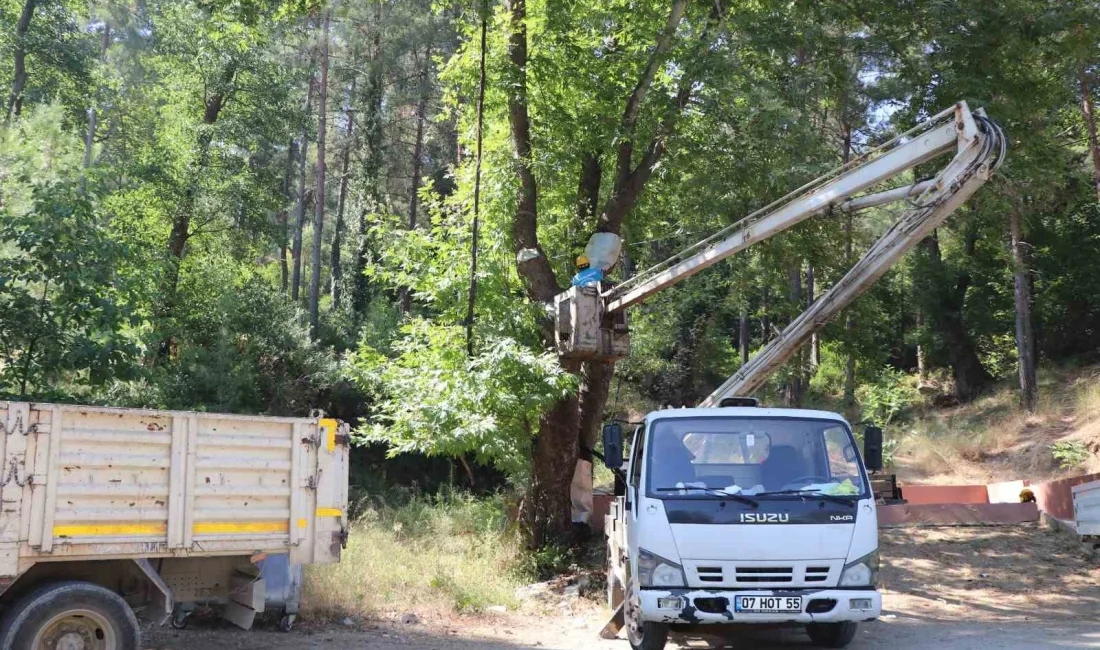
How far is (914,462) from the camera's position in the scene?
2505 cm

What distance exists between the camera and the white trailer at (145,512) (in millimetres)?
6727

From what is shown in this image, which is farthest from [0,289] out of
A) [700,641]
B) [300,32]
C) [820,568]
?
[300,32]

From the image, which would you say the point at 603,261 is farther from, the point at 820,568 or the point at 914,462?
the point at 914,462

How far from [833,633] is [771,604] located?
1907 millimetres

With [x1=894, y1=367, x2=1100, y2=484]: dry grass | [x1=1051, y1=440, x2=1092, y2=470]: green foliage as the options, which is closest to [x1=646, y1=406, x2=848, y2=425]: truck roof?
[x1=894, y1=367, x2=1100, y2=484]: dry grass

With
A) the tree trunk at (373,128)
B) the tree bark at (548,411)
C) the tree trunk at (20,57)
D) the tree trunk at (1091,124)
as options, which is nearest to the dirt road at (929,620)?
the tree bark at (548,411)

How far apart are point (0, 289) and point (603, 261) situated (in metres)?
8.91

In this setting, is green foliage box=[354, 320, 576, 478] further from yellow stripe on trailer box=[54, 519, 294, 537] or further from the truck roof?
yellow stripe on trailer box=[54, 519, 294, 537]

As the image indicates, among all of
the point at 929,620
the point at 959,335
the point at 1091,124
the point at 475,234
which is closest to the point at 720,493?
the point at 929,620

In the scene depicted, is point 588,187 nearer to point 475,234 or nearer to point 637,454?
point 475,234

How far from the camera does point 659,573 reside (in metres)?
7.95

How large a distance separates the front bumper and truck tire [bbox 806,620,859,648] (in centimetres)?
142

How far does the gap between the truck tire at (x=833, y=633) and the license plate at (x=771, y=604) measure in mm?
1580

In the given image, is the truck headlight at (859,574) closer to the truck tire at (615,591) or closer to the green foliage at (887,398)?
the truck tire at (615,591)
